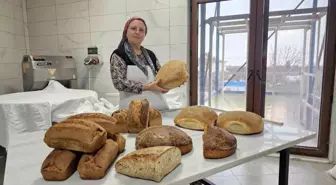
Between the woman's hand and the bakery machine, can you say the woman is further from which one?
the bakery machine

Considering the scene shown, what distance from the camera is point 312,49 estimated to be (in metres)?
2.27

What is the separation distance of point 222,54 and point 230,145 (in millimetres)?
1980

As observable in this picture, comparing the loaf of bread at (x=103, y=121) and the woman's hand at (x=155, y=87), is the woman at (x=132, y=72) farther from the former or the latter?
the loaf of bread at (x=103, y=121)

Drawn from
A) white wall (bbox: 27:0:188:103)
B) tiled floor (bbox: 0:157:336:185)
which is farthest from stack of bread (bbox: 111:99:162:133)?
white wall (bbox: 27:0:188:103)

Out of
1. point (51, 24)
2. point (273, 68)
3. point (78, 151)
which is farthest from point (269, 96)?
point (51, 24)

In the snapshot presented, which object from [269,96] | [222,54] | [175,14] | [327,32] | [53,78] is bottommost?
[269,96]

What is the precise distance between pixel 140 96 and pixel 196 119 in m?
0.46

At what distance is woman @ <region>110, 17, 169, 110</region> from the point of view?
1.31 meters

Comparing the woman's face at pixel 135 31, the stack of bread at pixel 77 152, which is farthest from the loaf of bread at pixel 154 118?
the woman's face at pixel 135 31

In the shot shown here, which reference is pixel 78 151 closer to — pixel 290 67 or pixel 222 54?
pixel 222 54

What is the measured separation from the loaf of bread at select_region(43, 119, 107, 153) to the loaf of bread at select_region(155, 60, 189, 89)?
646 mm

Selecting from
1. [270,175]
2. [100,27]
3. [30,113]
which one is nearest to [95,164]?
[30,113]

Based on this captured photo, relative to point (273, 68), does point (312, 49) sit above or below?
above

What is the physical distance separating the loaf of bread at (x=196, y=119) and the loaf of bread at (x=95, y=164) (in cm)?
45
